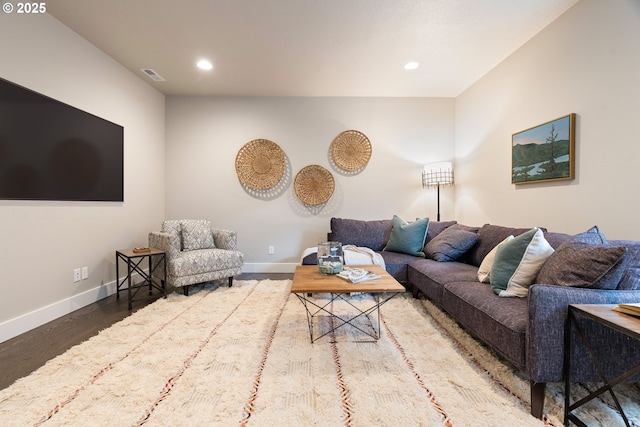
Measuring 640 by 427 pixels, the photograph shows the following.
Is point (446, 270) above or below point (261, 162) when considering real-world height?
below

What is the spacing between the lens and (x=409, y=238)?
130 inches

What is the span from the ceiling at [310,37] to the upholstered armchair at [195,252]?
1.97 metres

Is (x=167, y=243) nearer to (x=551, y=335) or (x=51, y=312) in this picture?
(x=51, y=312)

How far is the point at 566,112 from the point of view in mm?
2260

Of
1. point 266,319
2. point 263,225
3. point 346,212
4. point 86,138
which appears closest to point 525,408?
point 266,319

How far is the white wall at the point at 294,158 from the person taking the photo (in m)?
4.04

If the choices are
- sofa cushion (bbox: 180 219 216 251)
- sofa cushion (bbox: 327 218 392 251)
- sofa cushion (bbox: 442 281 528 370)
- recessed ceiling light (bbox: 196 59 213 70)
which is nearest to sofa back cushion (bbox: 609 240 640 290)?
sofa cushion (bbox: 442 281 528 370)

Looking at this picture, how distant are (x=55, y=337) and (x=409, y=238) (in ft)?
11.4

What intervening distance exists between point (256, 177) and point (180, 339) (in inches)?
99.1

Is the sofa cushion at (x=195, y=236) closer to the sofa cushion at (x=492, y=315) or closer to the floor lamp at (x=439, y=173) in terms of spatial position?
the sofa cushion at (x=492, y=315)

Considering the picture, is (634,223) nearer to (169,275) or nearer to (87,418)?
(87,418)

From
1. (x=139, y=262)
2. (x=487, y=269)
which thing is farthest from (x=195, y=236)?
(x=487, y=269)

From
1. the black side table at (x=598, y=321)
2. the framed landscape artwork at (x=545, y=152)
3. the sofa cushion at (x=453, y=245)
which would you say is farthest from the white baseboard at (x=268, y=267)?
the black side table at (x=598, y=321)

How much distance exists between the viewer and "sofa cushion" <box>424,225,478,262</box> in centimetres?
281
